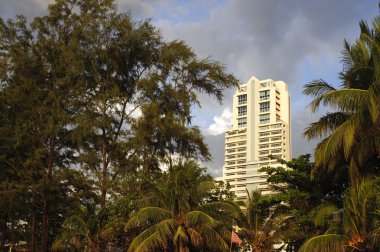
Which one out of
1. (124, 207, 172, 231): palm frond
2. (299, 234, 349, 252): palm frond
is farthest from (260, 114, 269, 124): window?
(299, 234, 349, 252): palm frond

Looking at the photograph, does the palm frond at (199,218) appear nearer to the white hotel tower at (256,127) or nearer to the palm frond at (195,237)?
the palm frond at (195,237)

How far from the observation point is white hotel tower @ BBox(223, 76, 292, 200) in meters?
123

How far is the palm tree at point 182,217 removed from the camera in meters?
21.4

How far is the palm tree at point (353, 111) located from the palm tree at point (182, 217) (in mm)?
5700

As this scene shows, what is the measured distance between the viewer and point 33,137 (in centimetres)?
2906

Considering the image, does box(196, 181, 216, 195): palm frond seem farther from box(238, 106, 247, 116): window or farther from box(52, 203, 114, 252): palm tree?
box(238, 106, 247, 116): window

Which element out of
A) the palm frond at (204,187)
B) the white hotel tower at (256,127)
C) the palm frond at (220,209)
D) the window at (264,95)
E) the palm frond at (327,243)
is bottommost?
the palm frond at (327,243)

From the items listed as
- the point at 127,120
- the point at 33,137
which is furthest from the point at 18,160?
the point at 127,120

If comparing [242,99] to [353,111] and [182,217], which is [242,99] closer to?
[182,217]

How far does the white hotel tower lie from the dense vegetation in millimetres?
92494

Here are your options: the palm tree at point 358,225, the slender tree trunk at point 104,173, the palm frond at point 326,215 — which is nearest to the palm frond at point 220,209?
the palm frond at point 326,215

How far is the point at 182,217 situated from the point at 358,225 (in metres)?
8.53

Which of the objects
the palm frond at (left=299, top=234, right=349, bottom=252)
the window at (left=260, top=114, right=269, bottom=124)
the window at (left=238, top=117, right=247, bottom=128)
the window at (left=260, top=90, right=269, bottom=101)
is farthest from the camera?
the window at (left=238, top=117, right=247, bottom=128)

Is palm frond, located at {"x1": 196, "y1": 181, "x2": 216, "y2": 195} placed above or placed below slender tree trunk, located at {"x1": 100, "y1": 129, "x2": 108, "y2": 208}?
below
